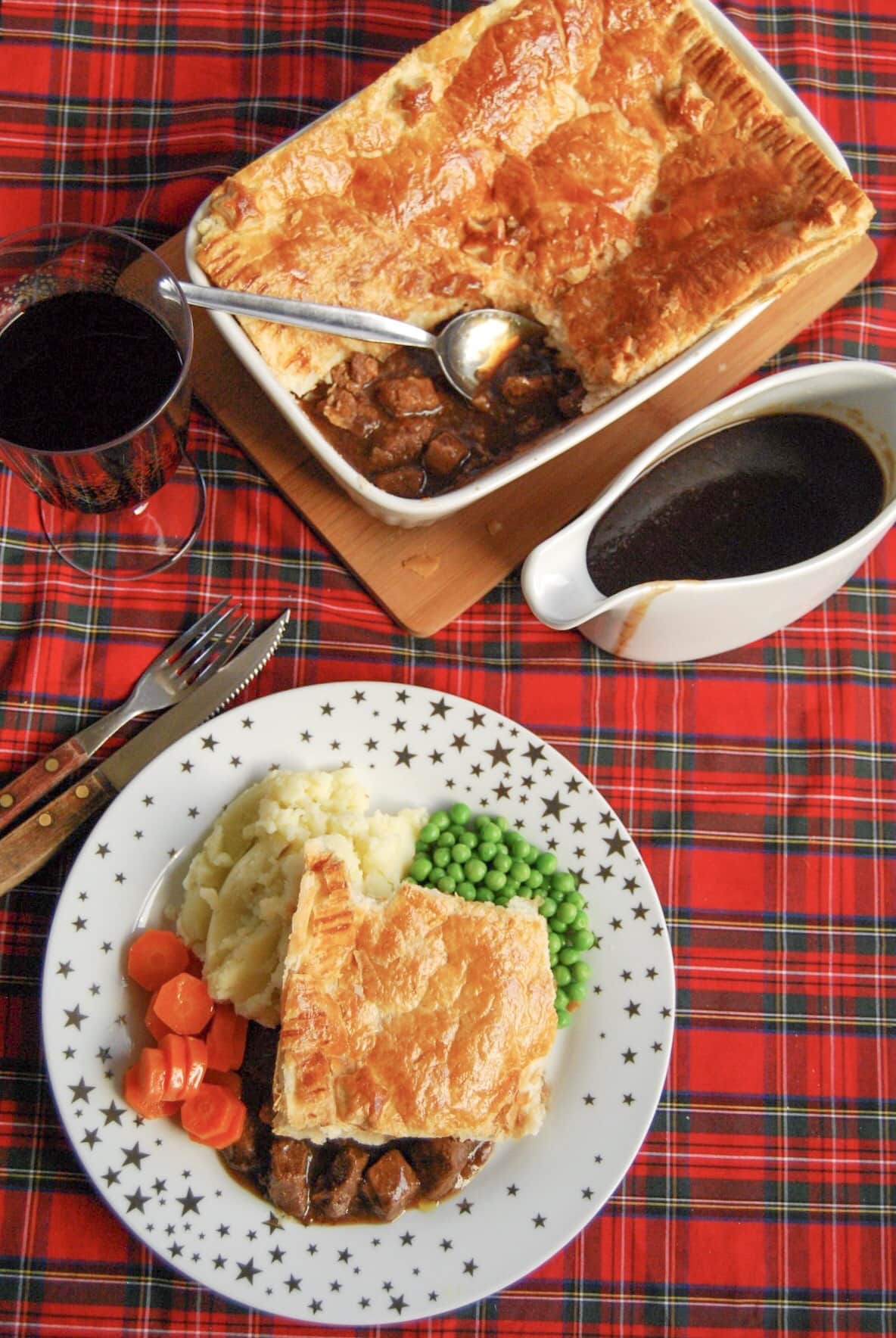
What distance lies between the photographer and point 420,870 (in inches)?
130

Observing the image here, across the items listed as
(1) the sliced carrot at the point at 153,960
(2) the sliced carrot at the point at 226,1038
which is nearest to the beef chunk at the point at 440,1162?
(2) the sliced carrot at the point at 226,1038

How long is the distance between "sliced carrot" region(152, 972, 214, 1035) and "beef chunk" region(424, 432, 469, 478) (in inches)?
59.5

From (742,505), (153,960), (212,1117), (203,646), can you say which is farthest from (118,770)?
(742,505)

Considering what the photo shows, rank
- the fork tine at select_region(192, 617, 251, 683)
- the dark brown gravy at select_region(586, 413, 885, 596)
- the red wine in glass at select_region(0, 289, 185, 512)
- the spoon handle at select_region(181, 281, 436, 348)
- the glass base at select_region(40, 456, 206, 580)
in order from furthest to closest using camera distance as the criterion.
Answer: the glass base at select_region(40, 456, 206, 580)
the fork tine at select_region(192, 617, 251, 683)
the dark brown gravy at select_region(586, 413, 885, 596)
the spoon handle at select_region(181, 281, 436, 348)
the red wine in glass at select_region(0, 289, 185, 512)

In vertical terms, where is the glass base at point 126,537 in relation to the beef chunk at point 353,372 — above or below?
below

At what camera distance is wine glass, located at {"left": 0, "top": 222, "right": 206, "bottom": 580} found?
2920 millimetres

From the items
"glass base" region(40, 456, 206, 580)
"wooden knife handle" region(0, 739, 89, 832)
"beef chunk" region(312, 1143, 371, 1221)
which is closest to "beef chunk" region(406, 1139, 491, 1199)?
"beef chunk" region(312, 1143, 371, 1221)

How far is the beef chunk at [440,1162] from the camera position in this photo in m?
3.12

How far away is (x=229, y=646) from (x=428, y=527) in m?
0.66

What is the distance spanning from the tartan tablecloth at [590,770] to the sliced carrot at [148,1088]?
1.15 ft

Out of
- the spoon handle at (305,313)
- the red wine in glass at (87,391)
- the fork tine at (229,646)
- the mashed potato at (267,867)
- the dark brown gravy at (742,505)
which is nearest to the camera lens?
the red wine in glass at (87,391)

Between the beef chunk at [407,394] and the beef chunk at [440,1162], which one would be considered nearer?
the beef chunk at [440,1162]

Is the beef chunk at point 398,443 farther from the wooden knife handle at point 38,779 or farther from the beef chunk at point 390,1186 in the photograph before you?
the beef chunk at point 390,1186

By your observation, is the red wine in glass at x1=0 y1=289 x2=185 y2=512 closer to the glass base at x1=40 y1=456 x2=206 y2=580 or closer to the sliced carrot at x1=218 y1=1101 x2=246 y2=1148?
the glass base at x1=40 y1=456 x2=206 y2=580
